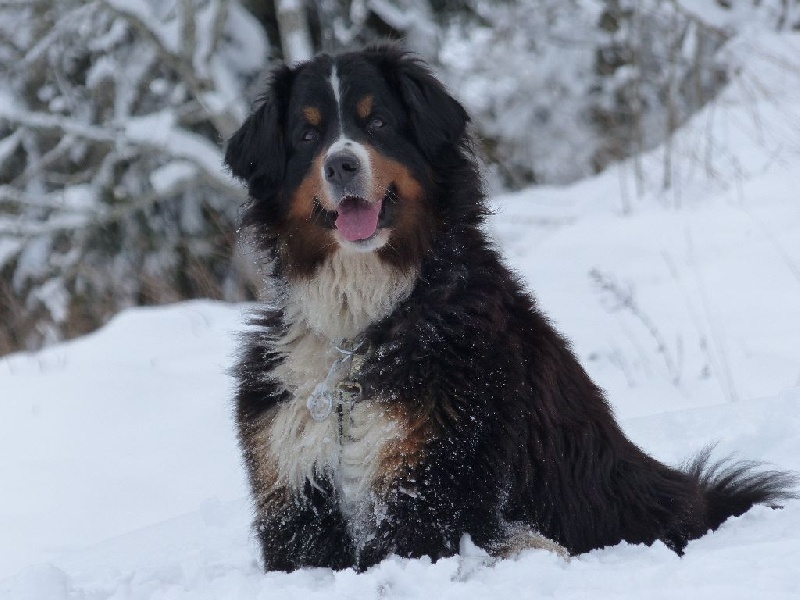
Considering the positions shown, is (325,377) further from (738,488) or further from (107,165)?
(107,165)

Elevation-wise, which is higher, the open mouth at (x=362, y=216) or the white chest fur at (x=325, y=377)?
the open mouth at (x=362, y=216)

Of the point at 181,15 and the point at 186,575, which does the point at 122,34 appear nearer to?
the point at 181,15

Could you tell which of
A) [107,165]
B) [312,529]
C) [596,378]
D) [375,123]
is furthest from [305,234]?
[107,165]

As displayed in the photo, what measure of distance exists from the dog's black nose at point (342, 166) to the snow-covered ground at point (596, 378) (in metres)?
0.62

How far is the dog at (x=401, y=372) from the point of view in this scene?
10.3 feet

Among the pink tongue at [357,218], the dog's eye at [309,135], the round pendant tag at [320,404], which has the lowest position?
the round pendant tag at [320,404]

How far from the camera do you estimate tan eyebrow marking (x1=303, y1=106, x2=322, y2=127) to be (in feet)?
11.7

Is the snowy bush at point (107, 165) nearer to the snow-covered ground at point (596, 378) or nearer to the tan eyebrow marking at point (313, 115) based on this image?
the snow-covered ground at point (596, 378)

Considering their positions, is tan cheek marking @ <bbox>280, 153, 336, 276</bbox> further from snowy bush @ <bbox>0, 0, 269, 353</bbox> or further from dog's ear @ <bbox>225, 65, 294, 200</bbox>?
snowy bush @ <bbox>0, 0, 269, 353</bbox>

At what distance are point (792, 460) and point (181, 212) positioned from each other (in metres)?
8.52

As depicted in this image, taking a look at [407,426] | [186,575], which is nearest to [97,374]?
[186,575]

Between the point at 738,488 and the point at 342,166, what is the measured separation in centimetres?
195

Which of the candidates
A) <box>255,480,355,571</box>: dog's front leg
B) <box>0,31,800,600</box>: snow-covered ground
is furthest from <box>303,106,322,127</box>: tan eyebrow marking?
<box>255,480,355,571</box>: dog's front leg

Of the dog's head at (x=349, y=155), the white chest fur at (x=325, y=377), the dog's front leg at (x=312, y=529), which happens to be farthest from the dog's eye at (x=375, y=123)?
the dog's front leg at (x=312, y=529)
